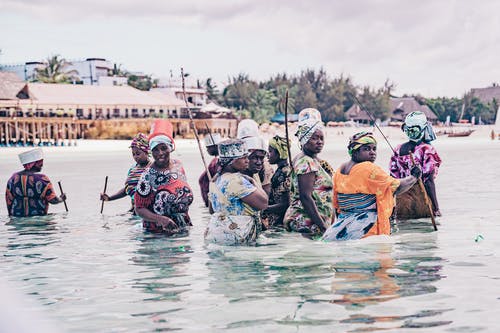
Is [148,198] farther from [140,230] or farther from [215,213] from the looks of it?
[140,230]

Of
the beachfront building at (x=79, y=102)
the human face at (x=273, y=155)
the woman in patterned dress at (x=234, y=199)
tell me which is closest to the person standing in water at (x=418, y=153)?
the human face at (x=273, y=155)

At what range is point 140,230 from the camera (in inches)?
332

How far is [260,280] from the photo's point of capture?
5.59 m

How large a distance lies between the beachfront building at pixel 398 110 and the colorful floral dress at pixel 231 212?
286 feet

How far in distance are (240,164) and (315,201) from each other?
0.99 meters

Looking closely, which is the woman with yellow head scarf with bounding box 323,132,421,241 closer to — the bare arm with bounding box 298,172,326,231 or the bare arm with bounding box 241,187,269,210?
the bare arm with bounding box 298,172,326,231

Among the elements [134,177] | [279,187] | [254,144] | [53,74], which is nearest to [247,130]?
[254,144]

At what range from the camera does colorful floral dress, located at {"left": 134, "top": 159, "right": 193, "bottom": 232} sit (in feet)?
22.8

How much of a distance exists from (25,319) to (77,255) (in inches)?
235

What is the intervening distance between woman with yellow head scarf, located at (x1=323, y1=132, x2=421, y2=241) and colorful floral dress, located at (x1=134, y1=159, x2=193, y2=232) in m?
1.68

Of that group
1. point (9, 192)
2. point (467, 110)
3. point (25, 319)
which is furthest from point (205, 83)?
point (25, 319)

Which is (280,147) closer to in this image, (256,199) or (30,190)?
(256,199)

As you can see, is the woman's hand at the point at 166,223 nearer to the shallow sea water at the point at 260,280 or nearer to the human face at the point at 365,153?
the shallow sea water at the point at 260,280

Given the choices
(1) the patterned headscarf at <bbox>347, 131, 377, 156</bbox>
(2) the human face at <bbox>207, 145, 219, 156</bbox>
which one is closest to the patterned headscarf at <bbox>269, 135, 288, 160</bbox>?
(1) the patterned headscarf at <bbox>347, 131, 377, 156</bbox>
